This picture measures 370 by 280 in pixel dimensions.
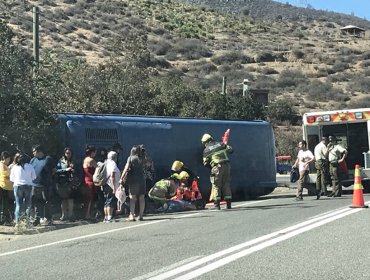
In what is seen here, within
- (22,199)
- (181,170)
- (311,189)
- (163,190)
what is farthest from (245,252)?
(311,189)

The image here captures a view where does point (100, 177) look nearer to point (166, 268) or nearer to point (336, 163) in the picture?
point (166, 268)

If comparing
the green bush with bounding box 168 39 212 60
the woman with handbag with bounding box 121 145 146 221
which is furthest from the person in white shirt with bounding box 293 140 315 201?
the green bush with bounding box 168 39 212 60

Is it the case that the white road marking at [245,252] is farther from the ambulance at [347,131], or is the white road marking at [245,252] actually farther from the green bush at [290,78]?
the green bush at [290,78]

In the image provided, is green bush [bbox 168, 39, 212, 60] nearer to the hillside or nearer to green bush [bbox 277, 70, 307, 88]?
the hillside

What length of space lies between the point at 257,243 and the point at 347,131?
12.2 meters

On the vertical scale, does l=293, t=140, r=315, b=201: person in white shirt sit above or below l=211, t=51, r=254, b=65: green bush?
below

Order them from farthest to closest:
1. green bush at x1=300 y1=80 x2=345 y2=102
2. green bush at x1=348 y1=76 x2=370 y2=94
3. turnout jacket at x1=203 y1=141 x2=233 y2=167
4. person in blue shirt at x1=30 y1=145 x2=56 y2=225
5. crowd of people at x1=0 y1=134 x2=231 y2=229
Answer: green bush at x1=348 y1=76 x2=370 y2=94 < green bush at x1=300 y1=80 x2=345 y2=102 < turnout jacket at x1=203 y1=141 x2=233 y2=167 < person in blue shirt at x1=30 y1=145 x2=56 y2=225 < crowd of people at x1=0 y1=134 x2=231 y2=229

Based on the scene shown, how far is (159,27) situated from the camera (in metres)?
67.4

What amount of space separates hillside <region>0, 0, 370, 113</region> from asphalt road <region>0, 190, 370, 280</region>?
35.8 m

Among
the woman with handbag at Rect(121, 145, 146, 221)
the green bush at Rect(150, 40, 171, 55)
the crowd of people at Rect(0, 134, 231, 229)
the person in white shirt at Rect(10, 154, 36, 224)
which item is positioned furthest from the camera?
the green bush at Rect(150, 40, 171, 55)

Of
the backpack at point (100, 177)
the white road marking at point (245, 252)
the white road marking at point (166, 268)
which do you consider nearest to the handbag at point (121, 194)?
the backpack at point (100, 177)

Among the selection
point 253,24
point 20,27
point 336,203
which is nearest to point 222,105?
point 336,203

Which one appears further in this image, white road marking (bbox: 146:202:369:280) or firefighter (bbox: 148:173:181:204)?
firefighter (bbox: 148:173:181:204)

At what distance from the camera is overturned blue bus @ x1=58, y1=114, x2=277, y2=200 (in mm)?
14766
